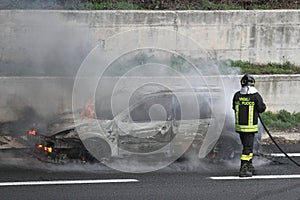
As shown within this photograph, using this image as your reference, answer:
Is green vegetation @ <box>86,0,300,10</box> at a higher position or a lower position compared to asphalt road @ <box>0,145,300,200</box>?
higher

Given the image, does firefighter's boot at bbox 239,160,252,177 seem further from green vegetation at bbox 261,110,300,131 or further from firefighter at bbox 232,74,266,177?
green vegetation at bbox 261,110,300,131

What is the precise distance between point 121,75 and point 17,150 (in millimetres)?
3390

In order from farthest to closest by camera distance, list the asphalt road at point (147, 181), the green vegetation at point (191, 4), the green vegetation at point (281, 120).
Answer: the green vegetation at point (191, 4)
the green vegetation at point (281, 120)
the asphalt road at point (147, 181)

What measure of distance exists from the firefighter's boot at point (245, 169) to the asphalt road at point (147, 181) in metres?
0.12

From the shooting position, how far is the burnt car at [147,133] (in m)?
11.7

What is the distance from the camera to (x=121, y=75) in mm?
14992

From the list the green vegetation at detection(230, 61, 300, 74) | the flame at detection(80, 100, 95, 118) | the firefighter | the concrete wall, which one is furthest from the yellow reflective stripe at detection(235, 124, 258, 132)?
the concrete wall

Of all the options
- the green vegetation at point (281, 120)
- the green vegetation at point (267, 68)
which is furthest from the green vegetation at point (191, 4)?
the green vegetation at point (281, 120)

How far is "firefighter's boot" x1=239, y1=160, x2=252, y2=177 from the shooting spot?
11.4 m

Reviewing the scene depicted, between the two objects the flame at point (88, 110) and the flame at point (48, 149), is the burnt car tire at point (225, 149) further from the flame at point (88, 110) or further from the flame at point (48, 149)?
the flame at point (48, 149)

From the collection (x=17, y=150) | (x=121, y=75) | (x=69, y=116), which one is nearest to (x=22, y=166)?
(x=17, y=150)

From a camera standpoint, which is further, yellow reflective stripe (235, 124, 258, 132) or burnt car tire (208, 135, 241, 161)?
burnt car tire (208, 135, 241, 161)

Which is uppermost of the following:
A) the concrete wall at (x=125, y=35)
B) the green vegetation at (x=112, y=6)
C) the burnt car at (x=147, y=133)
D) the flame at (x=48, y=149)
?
the green vegetation at (x=112, y=6)

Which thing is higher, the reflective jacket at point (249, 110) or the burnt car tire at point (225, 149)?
the reflective jacket at point (249, 110)
